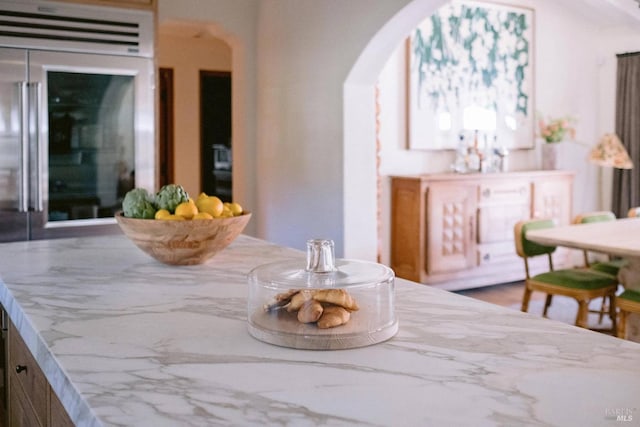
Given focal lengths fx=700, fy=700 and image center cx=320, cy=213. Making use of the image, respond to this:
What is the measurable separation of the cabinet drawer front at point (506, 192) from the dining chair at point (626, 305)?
7.34ft

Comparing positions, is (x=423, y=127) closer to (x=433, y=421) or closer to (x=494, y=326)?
(x=494, y=326)

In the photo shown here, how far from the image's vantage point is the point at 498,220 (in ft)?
19.4

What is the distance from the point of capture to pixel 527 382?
104cm

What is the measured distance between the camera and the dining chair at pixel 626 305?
3520 mm

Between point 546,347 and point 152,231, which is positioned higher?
point 152,231

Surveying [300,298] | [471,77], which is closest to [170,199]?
[300,298]

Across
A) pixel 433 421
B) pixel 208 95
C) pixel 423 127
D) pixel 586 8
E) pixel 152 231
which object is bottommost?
pixel 433 421

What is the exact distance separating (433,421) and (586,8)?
22.3ft

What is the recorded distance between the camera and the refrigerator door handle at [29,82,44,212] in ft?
11.8

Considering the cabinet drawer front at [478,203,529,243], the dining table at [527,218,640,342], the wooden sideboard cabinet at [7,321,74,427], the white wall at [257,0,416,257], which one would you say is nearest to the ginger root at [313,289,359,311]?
the wooden sideboard cabinet at [7,321,74,427]

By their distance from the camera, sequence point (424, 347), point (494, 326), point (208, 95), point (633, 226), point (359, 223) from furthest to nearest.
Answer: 1. point (208, 95)
2. point (359, 223)
3. point (633, 226)
4. point (494, 326)
5. point (424, 347)

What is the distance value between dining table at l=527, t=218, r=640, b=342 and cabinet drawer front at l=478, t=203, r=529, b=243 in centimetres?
171

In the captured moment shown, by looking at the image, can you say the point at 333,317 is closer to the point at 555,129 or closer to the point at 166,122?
the point at 555,129

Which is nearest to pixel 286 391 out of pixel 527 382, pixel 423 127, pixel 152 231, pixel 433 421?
pixel 433 421
